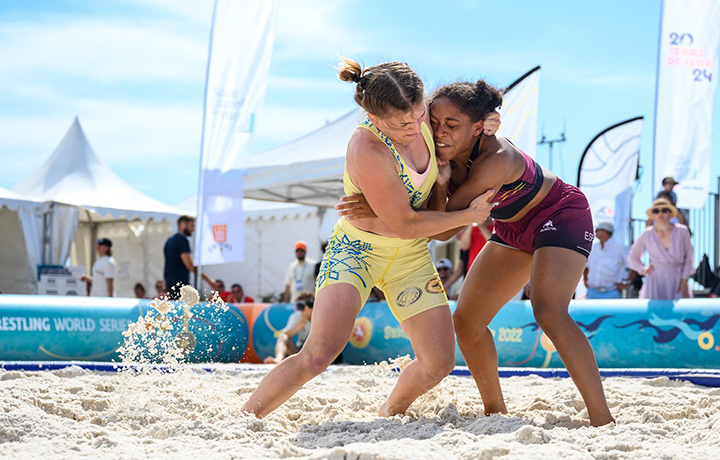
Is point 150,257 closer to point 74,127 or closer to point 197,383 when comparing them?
point 74,127

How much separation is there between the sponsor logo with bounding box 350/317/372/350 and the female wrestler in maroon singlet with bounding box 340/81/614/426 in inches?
148

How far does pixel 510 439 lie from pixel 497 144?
4.18ft

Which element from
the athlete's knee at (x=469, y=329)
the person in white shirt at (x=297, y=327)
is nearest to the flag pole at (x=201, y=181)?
the person in white shirt at (x=297, y=327)

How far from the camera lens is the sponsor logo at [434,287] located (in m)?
3.01

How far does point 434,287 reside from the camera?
3.03m

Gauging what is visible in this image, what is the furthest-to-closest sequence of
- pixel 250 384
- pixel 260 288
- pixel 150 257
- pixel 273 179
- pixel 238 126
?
pixel 150 257 → pixel 260 288 → pixel 273 179 → pixel 238 126 → pixel 250 384

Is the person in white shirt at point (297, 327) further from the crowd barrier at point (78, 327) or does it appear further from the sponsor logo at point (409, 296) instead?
the sponsor logo at point (409, 296)

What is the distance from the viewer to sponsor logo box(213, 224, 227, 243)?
883cm

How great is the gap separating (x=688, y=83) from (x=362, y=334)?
5.64 meters

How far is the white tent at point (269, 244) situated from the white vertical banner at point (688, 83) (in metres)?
7.23

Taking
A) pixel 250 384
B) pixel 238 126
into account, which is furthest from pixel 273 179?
pixel 250 384

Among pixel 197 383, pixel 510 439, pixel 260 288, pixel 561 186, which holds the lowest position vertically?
pixel 260 288

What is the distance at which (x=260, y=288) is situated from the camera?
15773 mm

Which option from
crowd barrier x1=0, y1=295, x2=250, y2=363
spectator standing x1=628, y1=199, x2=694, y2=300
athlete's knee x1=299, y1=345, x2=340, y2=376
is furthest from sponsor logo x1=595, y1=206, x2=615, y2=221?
athlete's knee x1=299, y1=345, x2=340, y2=376
